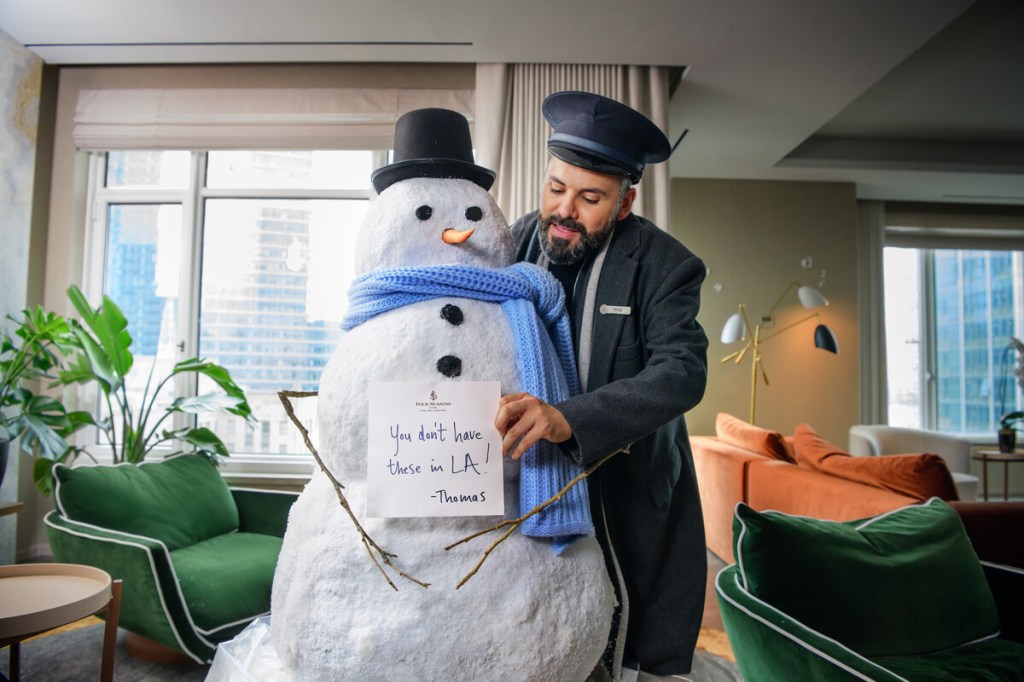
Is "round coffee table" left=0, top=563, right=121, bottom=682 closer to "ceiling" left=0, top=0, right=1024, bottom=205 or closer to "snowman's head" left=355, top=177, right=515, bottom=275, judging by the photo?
"snowman's head" left=355, top=177, right=515, bottom=275

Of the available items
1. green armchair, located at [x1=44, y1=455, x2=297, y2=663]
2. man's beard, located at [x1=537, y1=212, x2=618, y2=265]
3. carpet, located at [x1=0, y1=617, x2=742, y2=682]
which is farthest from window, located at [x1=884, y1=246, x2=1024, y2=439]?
man's beard, located at [x1=537, y1=212, x2=618, y2=265]

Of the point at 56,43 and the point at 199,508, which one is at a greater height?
the point at 56,43

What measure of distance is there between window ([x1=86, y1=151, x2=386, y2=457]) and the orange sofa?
2.42m

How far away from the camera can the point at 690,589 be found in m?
0.86

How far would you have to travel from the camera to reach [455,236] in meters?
0.72

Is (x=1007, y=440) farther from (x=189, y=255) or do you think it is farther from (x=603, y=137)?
(x=189, y=255)

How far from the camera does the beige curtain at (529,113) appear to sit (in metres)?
3.34

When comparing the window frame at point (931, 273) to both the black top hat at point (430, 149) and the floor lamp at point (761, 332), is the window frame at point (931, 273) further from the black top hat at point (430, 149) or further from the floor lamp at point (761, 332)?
the black top hat at point (430, 149)

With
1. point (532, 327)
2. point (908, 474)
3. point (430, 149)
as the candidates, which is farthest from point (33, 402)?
point (908, 474)

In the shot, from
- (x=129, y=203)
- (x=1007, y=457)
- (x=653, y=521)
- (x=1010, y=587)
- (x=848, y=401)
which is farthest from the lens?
(x=848, y=401)

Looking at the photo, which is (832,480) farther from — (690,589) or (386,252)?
(386,252)

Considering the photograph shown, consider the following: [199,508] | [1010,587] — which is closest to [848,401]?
[1010,587]

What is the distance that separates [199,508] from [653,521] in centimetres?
227

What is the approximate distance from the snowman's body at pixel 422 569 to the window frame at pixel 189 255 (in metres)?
3.15
